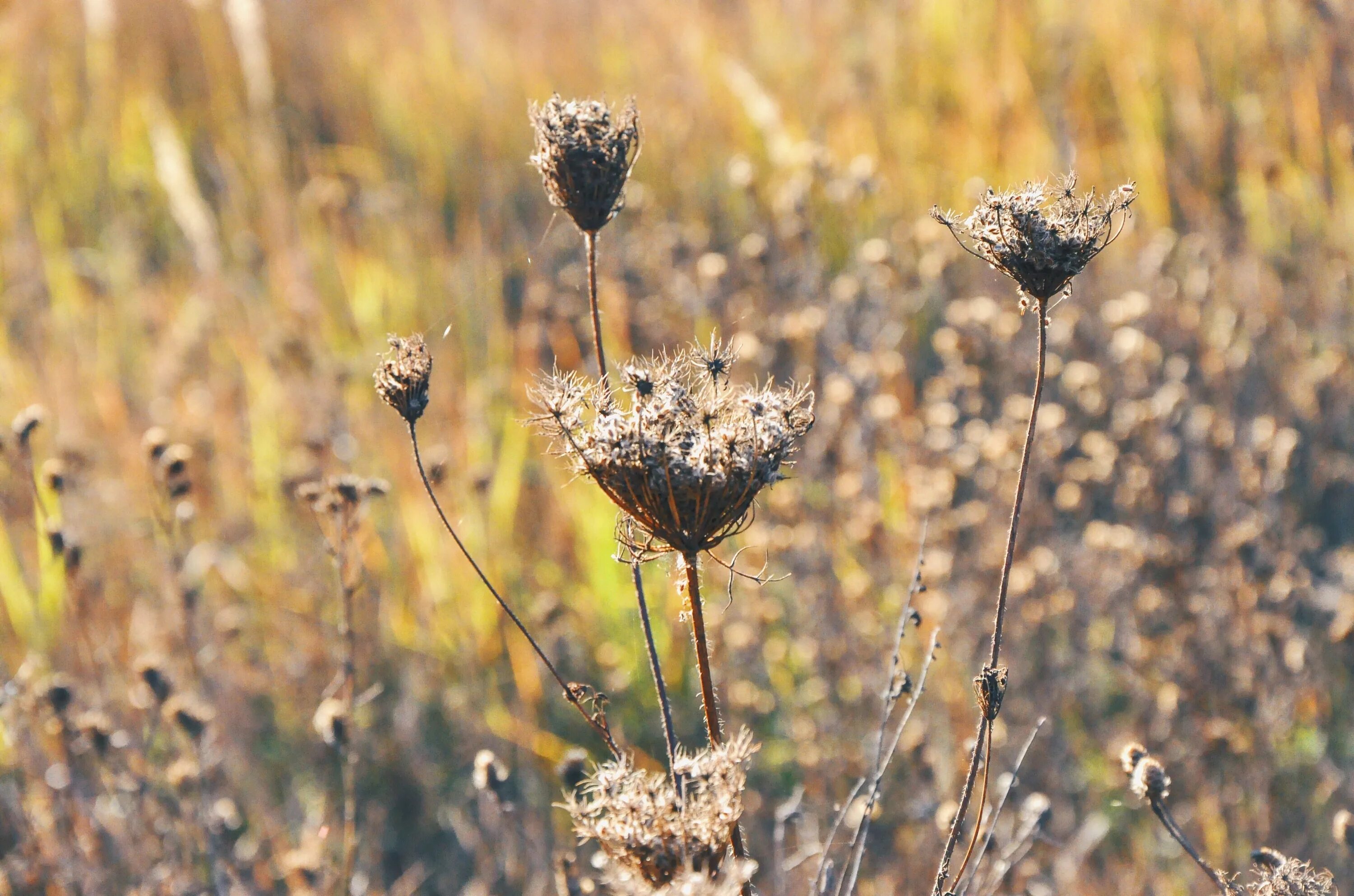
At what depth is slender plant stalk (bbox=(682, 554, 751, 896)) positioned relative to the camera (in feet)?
3.97

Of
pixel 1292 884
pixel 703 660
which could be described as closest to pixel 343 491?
pixel 703 660

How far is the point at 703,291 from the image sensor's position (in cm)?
342

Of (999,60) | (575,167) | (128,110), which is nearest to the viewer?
(575,167)

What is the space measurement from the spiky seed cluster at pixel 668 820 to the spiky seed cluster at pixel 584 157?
636 mm

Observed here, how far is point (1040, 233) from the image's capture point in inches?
47.0

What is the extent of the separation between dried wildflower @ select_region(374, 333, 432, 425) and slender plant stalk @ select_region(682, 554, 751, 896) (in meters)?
0.36

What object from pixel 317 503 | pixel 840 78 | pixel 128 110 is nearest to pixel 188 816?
pixel 317 503

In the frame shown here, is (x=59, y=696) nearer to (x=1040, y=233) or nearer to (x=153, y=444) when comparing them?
(x=153, y=444)

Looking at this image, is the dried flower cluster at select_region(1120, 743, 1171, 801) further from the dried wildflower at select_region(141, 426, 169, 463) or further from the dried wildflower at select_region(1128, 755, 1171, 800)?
the dried wildflower at select_region(141, 426, 169, 463)

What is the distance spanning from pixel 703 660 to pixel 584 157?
23.6 inches

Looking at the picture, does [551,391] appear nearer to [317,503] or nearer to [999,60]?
[317,503]

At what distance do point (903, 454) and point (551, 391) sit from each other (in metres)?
2.24

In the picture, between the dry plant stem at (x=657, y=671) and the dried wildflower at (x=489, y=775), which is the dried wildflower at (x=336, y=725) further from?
the dry plant stem at (x=657, y=671)

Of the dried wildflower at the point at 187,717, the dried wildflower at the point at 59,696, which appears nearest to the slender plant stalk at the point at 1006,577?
the dried wildflower at the point at 187,717
